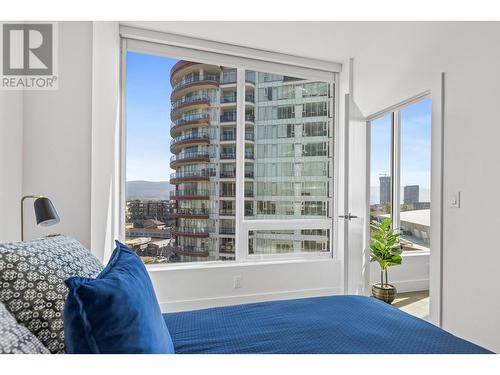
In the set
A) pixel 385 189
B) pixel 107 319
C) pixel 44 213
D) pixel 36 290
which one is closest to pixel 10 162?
pixel 44 213

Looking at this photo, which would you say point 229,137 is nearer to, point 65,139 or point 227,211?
point 227,211

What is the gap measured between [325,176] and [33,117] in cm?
290

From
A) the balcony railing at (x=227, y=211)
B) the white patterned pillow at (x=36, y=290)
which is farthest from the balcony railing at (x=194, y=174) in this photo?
the white patterned pillow at (x=36, y=290)

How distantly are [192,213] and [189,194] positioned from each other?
0.65 ft

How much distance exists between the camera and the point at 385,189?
4.54 m

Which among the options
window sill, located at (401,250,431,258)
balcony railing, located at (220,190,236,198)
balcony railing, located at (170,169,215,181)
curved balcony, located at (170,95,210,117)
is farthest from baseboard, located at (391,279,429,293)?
curved balcony, located at (170,95,210,117)

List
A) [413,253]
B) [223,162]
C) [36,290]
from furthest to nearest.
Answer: [413,253] < [223,162] < [36,290]

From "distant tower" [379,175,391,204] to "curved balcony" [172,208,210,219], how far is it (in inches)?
95.7

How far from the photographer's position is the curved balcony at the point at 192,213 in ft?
11.3

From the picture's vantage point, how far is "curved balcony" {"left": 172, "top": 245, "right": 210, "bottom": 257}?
134 inches

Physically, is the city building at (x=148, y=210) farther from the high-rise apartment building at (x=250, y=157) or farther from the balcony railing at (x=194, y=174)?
the balcony railing at (x=194, y=174)

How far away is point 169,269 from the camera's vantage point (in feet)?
10.4
